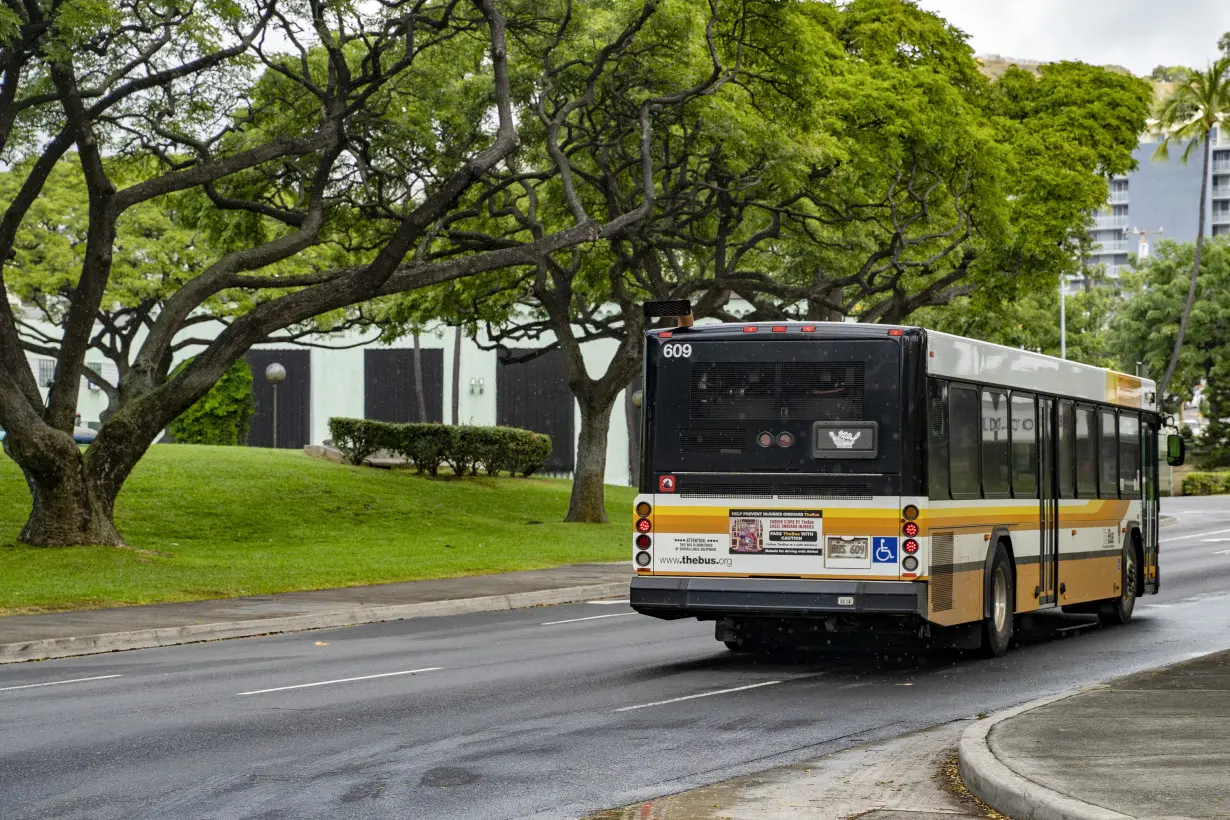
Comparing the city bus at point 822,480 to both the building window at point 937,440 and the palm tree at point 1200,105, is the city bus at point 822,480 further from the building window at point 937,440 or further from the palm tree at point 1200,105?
the palm tree at point 1200,105

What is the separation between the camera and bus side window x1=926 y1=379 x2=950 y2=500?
46.7 feet

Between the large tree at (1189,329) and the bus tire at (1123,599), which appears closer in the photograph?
the bus tire at (1123,599)

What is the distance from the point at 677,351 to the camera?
584 inches

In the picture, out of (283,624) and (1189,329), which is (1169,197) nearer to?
(1189,329)

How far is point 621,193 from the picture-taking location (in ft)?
106

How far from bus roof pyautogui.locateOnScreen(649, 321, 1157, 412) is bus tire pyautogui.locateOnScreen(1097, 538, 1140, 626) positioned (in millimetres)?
1907

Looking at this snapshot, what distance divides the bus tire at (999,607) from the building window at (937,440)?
1.69m

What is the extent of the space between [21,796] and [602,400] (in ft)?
92.9

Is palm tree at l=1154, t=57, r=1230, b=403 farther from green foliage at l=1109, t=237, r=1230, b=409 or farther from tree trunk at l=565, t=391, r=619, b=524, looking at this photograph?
tree trunk at l=565, t=391, r=619, b=524

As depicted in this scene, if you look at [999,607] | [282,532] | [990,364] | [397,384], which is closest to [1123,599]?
[999,607]

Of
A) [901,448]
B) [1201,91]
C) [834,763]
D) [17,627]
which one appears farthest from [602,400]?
[1201,91]

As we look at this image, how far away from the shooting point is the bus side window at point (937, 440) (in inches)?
561

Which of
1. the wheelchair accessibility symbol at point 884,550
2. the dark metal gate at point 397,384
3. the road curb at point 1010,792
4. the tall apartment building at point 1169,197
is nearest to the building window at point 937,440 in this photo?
the wheelchair accessibility symbol at point 884,550

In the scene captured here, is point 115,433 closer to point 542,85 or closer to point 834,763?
point 542,85
